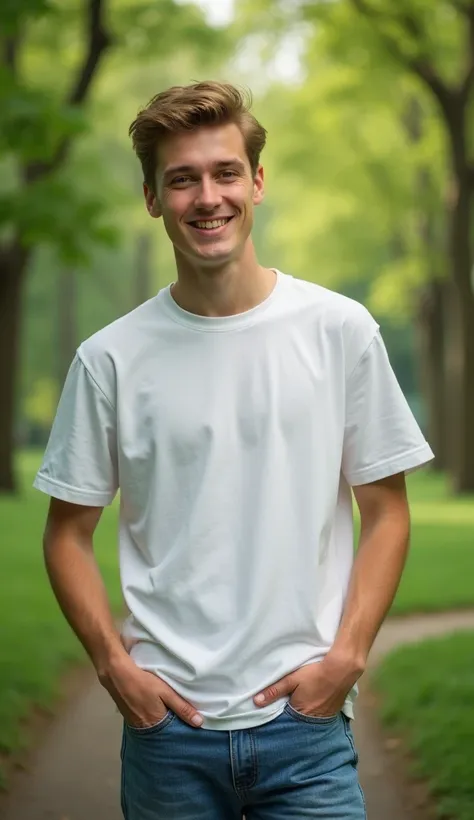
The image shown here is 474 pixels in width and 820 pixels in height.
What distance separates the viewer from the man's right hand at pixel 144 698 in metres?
2.73

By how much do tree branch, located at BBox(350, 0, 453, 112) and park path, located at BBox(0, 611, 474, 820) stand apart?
1523 cm

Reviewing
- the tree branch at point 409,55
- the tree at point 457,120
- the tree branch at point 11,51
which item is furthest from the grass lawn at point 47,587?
the tree branch at point 11,51

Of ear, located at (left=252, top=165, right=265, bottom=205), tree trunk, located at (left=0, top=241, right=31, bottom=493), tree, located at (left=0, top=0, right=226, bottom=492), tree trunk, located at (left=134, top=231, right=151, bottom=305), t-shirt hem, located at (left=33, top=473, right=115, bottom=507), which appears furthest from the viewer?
tree trunk, located at (left=134, top=231, right=151, bottom=305)

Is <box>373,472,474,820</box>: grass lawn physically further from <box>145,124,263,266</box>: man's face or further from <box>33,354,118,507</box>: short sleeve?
<box>145,124,263,266</box>: man's face

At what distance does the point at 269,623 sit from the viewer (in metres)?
2.73

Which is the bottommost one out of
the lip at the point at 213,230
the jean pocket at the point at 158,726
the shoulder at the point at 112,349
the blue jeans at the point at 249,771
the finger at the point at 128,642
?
the blue jeans at the point at 249,771

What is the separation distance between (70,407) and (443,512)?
1883cm

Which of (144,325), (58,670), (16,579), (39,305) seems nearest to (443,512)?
(16,579)

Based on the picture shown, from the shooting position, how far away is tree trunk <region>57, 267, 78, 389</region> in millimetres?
41188

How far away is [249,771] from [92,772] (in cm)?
411

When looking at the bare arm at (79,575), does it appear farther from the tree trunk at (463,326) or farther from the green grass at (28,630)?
the tree trunk at (463,326)

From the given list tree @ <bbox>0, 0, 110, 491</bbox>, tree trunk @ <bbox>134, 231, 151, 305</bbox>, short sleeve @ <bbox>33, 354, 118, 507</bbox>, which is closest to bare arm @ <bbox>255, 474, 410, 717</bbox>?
short sleeve @ <bbox>33, 354, 118, 507</bbox>

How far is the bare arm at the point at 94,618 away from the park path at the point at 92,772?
10.7 ft

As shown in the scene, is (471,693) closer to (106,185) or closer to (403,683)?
(403,683)
